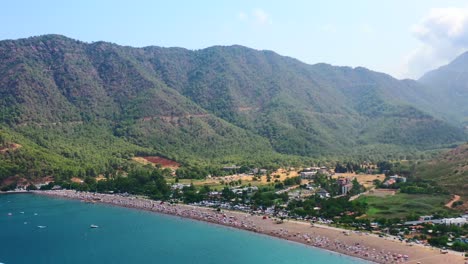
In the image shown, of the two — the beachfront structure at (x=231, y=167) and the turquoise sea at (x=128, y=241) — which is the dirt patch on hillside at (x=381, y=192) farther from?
the beachfront structure at (x=231, y=167)

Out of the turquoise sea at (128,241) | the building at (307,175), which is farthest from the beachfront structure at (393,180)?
the turquoise sea at (128,241)

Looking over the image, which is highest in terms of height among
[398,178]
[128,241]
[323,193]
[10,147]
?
[10,147]

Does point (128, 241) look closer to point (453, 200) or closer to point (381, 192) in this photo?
point (381, 192)

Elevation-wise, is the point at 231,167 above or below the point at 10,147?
below

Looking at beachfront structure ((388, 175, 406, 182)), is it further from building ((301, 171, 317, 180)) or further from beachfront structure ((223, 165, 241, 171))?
beachfront structure ((223, 165, 241, 171))

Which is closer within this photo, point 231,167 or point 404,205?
point 404,205

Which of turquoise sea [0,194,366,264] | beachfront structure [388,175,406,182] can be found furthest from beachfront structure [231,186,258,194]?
beachfront structure [388,175,406,182]

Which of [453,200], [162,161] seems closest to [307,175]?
[453,200]
